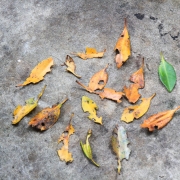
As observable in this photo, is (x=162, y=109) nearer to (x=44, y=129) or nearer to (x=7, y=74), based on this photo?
(x=44, y=129)

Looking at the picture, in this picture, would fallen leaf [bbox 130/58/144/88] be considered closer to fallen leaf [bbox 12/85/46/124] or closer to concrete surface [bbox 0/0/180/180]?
concrete surface [bbox 0/0/180/180]

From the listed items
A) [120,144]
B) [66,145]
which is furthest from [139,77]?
[66,145]

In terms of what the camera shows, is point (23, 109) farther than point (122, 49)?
No

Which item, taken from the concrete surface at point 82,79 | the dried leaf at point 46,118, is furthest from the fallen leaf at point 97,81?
the dried leaf at point 46,118

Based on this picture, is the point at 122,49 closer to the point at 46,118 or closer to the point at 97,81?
the point at 97,81

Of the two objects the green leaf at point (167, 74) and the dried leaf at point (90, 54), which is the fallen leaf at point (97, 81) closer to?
the dried leaf at point (90, 54)
